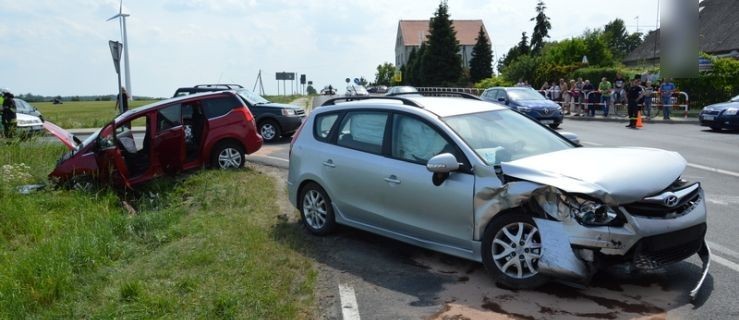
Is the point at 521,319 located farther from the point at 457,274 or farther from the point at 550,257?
the point at 457,274

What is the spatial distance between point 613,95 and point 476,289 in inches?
873

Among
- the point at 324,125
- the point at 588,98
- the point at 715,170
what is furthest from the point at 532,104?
the point at 324,125

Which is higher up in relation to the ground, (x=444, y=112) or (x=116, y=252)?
(x=444, y=112)

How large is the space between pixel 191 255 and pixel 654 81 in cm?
2516

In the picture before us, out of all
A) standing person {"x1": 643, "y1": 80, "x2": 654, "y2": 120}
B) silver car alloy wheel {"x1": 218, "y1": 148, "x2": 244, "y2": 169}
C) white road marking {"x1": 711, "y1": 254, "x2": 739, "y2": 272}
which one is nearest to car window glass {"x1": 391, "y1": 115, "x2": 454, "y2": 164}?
white road marking {"x1": 711, "y1": 254, "x2": 739, "y2": 272}

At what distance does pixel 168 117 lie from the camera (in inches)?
450

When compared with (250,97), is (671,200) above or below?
→ below

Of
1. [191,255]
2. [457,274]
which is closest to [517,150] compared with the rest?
[457,274]

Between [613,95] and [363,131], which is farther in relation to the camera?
[613,95]

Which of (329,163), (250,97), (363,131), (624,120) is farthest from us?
(624,120)

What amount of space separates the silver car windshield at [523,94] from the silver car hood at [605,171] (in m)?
15.9

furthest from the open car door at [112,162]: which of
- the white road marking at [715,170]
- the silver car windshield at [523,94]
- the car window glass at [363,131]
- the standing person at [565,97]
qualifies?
the standing person at [565,97]

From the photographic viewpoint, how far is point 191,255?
6.00 m

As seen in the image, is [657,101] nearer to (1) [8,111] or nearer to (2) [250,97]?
(2) [250,97]
